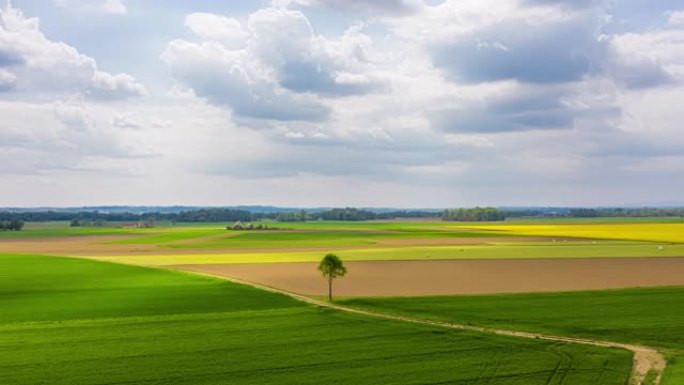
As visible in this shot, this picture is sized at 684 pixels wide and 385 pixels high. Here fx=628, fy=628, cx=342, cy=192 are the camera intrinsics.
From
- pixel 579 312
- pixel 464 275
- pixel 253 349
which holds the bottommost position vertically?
pixel 253 349

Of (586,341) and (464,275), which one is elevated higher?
(464,275)

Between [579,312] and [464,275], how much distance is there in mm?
27113

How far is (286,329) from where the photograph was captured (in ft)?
145

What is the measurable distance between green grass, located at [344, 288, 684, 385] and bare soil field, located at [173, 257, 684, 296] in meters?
5.20

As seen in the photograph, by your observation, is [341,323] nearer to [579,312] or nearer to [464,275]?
[579,312]

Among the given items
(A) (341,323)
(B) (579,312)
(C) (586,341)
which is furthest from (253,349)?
(B) (579,312)

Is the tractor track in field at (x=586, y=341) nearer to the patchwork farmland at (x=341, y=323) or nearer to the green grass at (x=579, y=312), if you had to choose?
the patchwork farmland at (x=341, y=323)

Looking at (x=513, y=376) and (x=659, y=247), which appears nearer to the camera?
(x=513, y=376)

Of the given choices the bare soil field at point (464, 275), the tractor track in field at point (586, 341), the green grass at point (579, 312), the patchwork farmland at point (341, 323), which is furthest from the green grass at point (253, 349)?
the bare soil field at point (464, 275)

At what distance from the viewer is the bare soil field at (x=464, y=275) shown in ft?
216

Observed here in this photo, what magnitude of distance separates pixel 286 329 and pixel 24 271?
2248 inches

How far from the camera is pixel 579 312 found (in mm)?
50312

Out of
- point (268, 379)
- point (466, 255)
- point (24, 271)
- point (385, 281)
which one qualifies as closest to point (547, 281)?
point (385, 281)

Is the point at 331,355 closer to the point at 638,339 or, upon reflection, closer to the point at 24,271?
the point at 638,339
